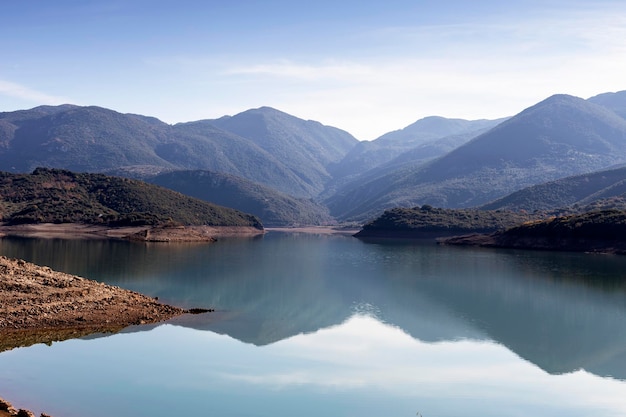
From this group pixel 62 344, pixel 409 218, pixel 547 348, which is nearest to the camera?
pixel 62 344

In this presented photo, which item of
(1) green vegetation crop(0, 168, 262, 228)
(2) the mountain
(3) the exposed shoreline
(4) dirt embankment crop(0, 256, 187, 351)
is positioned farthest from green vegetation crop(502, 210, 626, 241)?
(2) the mountain

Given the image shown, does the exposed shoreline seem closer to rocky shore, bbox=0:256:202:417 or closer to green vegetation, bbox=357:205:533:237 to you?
green vegetation, bbox=357:205:533:237

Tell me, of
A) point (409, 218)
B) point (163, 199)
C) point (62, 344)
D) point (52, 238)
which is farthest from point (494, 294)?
point (163, 199)

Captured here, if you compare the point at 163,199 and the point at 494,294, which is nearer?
the point at 494,294

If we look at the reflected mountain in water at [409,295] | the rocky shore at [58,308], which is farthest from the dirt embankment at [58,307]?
the reflected mountain in water at [409,295]

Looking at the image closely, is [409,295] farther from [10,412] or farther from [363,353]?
[10,412]

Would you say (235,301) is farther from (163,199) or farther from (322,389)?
(163,199)
